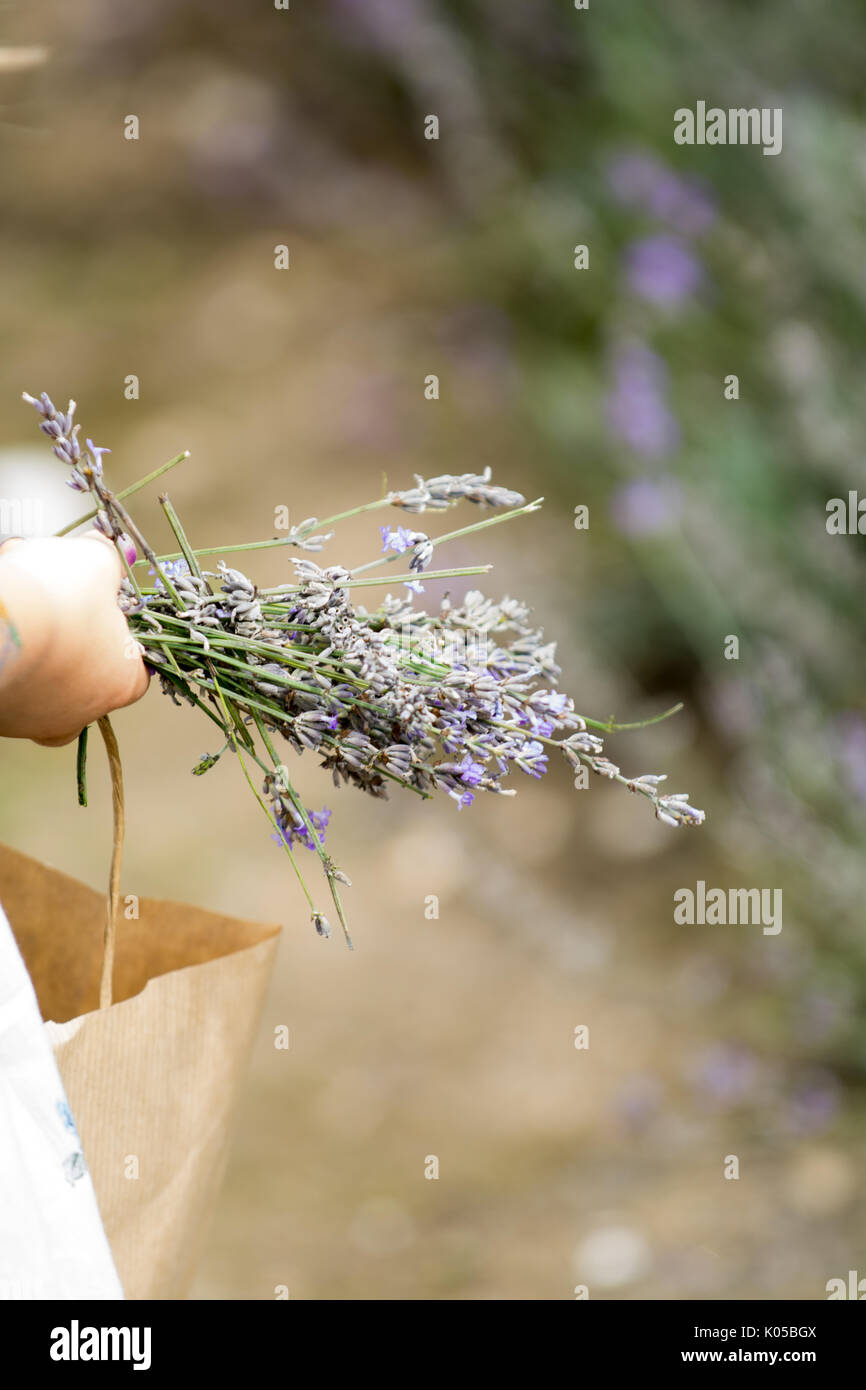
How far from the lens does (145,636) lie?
28.5 inches

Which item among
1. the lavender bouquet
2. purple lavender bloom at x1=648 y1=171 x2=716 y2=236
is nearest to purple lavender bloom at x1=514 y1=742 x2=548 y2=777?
the lavender bouquet

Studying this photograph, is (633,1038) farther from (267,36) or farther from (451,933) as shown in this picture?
(267,36)

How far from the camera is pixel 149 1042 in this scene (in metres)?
0.72

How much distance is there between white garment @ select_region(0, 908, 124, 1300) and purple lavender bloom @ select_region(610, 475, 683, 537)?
6.10 ft

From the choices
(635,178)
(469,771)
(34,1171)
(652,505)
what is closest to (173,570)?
(469,771)

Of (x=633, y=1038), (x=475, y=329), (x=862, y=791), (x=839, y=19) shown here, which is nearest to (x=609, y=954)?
(x=633, y=1038)

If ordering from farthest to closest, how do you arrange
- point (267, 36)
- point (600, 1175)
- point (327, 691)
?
point (267, 36)
point (600, 1175)
point (327, 691)

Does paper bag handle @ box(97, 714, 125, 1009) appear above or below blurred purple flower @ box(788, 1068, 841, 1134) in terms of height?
above

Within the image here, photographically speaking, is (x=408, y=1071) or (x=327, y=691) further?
(x=408, y=1071)

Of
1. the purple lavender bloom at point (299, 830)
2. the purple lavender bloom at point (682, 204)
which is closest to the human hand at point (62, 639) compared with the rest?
the purple lavender bloom at point (299, 830)

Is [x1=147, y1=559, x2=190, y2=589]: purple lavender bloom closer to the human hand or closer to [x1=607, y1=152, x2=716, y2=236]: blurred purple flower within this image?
the human hand

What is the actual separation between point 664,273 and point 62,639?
226 cm

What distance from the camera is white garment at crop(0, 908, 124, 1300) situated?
638mm
